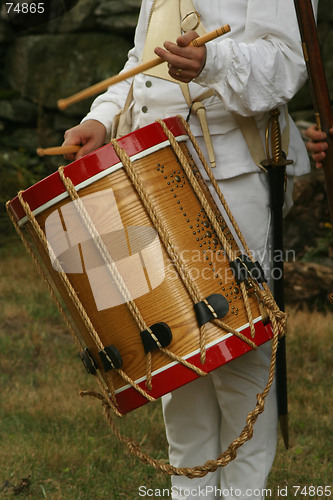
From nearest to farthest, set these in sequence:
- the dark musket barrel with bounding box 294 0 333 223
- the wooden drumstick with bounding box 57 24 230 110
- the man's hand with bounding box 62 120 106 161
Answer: the wooden drumstick with bounding box 57 24 230 110 → the dark musket barrel with bounding box 294 0 333 223 → the man's hand with bounding box 62 120 106 161

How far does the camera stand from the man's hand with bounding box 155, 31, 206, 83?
156 cm

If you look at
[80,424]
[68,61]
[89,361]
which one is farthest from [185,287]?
[68,61]

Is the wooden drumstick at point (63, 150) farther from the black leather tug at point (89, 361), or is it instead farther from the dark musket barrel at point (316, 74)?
→ the dark musket barrel at point (316, 74)

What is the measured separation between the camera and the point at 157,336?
1536 millimetres

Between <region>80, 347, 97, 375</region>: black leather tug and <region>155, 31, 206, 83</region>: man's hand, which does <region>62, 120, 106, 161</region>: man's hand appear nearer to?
<region>155, 31, 206, 83</region>: man's hand

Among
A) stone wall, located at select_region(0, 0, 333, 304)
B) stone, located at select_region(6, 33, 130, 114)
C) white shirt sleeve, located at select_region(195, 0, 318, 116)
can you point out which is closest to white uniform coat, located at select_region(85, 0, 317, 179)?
white shirt sleeve, located at select_region(195, 0, 318, 116)

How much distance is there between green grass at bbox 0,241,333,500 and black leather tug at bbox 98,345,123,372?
937 millimetres

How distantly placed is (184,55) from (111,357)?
0.77 m

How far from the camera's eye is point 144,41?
2.03 m

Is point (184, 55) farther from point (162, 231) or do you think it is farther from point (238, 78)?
point (162, 231)

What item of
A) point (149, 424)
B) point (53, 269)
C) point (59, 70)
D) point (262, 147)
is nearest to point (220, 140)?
point (262, 147)

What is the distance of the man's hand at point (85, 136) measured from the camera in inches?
75.4

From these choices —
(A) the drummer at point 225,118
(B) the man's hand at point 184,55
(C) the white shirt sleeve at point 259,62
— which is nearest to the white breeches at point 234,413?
(A) the drummer at point 225,118

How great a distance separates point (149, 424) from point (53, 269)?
1407 millimetres
